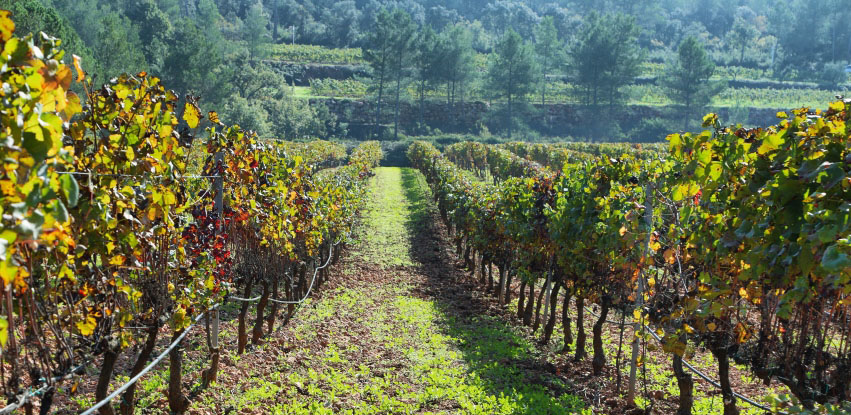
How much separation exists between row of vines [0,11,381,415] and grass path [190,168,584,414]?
0.70 m

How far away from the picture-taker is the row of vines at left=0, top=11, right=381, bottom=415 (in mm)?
2166

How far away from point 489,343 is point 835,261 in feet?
19.7

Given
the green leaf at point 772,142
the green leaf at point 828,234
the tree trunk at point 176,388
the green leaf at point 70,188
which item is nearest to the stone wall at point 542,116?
the tree trunk at point 176,388

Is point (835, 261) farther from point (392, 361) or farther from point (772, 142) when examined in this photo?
point (392, 361)

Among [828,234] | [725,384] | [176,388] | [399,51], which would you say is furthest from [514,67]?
[828,234]

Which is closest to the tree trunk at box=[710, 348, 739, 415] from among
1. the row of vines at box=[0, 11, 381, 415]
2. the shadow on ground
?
the shadow on ground

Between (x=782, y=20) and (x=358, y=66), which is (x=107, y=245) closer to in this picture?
(x=358, y=66)

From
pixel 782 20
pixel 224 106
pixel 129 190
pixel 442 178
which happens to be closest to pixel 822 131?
pixel 129 190

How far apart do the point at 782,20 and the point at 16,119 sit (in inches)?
4086

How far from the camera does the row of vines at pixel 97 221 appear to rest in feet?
7.11

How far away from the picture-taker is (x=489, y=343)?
26.4 feet

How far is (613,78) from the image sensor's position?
60438 mm

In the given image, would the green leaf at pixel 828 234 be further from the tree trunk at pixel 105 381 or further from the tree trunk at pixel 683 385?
the tree trunk at pixel 105 381

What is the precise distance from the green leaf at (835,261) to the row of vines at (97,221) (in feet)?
8.88
